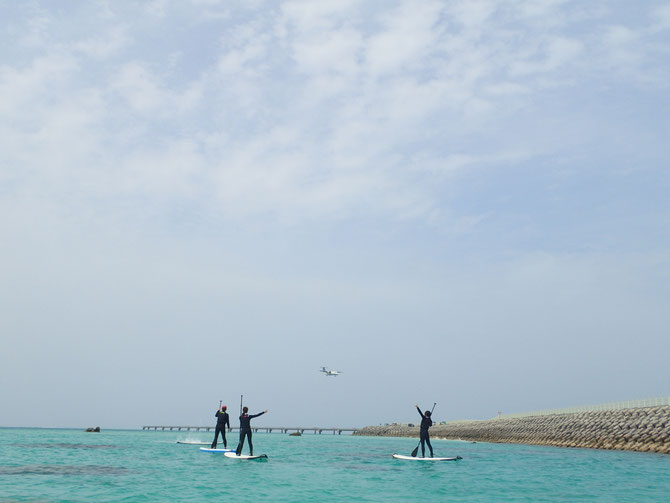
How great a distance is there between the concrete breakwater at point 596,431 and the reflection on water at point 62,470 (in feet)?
112

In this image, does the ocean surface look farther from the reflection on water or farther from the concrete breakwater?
the concrete breakwater

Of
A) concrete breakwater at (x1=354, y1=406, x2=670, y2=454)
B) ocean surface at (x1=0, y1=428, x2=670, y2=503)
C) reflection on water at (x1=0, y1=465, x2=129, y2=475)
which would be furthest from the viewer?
concrete breakwater at (x1=354, y1=406, x2=670, y2=454)

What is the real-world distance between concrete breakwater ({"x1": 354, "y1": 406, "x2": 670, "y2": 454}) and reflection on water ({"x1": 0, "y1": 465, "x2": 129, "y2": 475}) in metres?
34.2

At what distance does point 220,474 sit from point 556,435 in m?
46.4

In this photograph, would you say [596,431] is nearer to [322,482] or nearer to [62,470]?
[322,482]

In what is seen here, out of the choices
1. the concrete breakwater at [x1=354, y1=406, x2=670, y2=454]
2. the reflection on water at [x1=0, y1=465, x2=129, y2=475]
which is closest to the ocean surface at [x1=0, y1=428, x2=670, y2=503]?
the reflection on water at [x1=0, y1=465, x2=129, y2=475]

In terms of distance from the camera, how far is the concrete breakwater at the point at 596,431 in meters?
44.2

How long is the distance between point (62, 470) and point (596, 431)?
44580 millimetres

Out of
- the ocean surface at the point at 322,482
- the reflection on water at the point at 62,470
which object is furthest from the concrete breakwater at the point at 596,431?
the reflection on water at the point at 62,470

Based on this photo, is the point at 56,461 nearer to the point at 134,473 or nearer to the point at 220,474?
the point at 134,473

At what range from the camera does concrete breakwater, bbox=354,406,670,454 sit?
4417 centimetres

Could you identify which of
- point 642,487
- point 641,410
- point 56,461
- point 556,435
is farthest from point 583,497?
point 556,435

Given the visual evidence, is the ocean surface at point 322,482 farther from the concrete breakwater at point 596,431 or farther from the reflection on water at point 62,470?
the concrete breakwater at point 596,431

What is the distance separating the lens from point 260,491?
1777 cm
